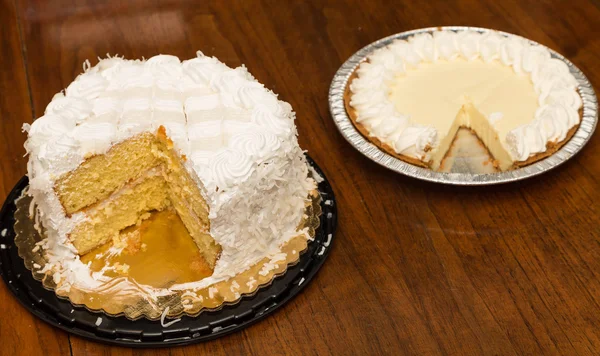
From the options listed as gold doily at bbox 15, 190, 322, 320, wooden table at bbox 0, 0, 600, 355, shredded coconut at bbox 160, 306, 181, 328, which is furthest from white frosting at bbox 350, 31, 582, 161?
shredded coconut at bbox 160, 306, 181, 328

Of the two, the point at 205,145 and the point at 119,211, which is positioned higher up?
the point at 205,145

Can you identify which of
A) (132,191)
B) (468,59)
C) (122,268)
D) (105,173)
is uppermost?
(468,59)

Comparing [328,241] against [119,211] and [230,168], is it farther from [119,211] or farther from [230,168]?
[119,211]

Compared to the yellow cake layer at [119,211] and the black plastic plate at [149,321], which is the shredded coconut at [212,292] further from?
the yellow cake layer at [119,211]

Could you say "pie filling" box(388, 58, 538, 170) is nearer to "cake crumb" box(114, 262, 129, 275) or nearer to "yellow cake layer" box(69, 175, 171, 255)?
"yellow cake layer" box(69, 175, 171, 255)

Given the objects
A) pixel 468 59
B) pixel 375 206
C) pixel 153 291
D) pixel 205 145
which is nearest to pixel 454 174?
pixel 375 206

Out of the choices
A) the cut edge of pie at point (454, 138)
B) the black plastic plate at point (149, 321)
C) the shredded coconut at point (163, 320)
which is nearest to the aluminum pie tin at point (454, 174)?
the cut edge of pie at point (454, 138)

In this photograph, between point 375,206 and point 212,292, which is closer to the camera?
point 212,292
